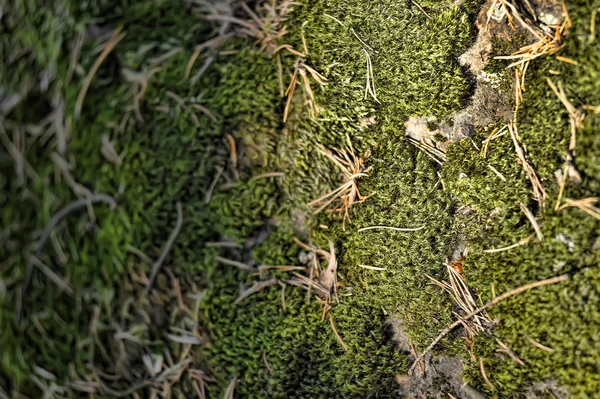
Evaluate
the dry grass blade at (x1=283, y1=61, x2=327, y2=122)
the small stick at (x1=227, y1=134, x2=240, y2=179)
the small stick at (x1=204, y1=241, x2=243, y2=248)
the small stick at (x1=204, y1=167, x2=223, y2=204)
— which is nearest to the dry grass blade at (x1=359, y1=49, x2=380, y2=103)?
the dry grass blade at (x1=283, y1=61, x2=327, y2=122)

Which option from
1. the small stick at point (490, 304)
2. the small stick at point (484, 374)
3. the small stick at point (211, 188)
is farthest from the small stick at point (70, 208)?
the small stick at point (484, 374)

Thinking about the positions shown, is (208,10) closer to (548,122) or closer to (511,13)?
(511,13)

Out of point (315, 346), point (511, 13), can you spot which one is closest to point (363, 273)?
point (315, 346)

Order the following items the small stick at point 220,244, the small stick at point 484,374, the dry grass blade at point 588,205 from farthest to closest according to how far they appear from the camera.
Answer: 1. the small stick at point 220,244
2. the small stick at point 484,374
3. the dry grass blade at point 588,205

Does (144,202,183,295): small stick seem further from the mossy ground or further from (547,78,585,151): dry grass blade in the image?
(547,78,585,151): dry grass blade

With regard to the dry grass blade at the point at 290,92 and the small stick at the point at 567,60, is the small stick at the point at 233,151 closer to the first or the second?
the dry grass blade at the point at 290,92

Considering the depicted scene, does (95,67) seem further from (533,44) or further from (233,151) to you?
(533,44)

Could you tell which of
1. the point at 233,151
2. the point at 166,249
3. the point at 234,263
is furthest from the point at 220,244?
the point at 233,151
